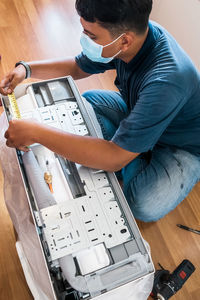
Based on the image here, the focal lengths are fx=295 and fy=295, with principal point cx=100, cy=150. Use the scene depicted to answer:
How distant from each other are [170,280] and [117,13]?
1.13 meters

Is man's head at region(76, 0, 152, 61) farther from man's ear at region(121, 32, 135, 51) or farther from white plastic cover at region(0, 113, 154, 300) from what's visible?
white plastic cover at region(0, 113, 154, 300)

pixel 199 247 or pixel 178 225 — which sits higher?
pixel 178 225

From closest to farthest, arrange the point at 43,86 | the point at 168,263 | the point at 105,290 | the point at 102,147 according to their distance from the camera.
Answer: the point at 105,290 < the point at 102,147 < the point at 43,86 < the point at 168,263

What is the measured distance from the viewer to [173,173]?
1199mm

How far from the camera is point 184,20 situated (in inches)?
66.5

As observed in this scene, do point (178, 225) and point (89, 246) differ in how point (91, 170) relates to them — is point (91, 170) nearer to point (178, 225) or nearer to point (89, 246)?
point (89, 246)

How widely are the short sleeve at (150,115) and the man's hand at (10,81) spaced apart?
49 centimetres

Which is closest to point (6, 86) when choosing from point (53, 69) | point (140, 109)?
point (53, 69)

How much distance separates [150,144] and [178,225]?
77 centimetres

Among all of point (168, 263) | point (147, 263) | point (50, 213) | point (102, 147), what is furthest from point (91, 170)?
point (168, 263)

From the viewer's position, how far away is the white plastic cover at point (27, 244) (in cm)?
98

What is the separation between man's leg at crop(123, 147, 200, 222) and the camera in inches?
47.2

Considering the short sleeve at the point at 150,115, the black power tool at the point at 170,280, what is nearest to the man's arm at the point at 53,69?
the short sleeve at the point at 150,115

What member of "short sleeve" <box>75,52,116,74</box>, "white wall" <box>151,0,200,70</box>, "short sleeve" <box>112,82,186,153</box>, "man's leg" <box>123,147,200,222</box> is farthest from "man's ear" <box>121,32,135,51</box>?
"white wall" <box>151,0,200,70</box>
